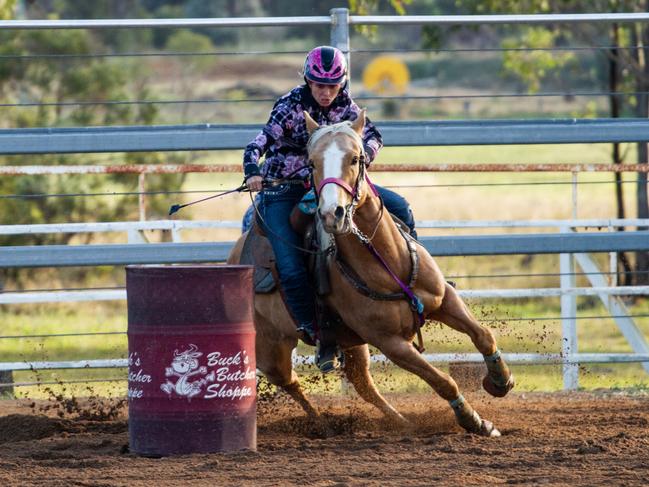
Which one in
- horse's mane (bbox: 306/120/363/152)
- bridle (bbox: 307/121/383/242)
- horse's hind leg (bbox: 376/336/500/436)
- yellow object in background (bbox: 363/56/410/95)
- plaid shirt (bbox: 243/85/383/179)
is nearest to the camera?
bridle (bbox: 307/121/383/242)

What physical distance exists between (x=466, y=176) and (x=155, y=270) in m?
30.0

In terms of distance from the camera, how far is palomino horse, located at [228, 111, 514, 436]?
6.14 meters

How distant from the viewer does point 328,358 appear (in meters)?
7.02

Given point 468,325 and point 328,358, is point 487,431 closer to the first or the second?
point 468,325

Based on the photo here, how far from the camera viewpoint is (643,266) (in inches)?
565

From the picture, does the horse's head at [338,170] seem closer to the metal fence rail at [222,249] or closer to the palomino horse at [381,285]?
the palomino horse at [381,285]

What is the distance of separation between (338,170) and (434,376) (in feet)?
4.68

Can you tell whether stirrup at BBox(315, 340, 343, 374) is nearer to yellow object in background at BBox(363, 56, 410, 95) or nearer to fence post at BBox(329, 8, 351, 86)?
fence post at BBox(329, 8, 351, 86)

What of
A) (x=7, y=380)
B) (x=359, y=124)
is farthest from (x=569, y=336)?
(x=7, y=380)

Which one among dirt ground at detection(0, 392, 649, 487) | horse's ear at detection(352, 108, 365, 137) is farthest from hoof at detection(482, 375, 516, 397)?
horse's ear at detection(352, 108, 365, 137)

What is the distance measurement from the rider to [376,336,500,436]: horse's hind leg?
47 cm

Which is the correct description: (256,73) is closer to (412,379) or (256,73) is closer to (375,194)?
(412,379)

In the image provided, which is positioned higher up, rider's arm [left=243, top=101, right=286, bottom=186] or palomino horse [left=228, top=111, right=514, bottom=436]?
rider's arm [left=243, top=101, right=286, bottom=186]

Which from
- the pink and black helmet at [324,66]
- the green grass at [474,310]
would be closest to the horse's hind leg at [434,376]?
the green grass at [474,310]
